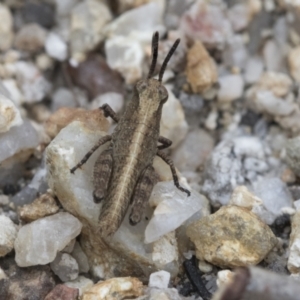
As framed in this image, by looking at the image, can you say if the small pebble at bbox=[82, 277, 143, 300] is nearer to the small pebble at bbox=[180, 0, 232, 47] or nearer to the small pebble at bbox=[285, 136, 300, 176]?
the small pebble at bbox=[285, 136, 300, 176]

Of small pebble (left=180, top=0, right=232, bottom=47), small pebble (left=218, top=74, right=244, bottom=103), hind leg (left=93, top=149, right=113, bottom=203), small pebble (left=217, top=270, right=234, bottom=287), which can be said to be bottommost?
small pebble (left=217, top=270, right=234, bottom=287)

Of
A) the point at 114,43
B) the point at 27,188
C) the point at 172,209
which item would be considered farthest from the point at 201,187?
the point at 114,43

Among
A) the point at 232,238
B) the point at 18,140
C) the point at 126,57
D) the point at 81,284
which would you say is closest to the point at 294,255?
the point at 232,238

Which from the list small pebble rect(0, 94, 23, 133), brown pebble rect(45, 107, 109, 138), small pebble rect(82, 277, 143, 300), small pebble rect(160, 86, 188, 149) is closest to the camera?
small pebble rect(82, 277, 143, 300)

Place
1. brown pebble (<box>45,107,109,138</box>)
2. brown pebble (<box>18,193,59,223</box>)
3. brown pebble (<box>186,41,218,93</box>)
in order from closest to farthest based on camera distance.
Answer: brown pebble (<box>18,193,59,223</box>) < brown pebble (<box>45,107,109,138</box>) < brown pebble (<box>186,41,218,93</box>)

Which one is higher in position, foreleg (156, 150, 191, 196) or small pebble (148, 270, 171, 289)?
foreleg (156, 150, 191, 196)

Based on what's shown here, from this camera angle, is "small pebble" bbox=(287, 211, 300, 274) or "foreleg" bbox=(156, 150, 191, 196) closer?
"small pebble" bbox=(287, 211, 300, 274)

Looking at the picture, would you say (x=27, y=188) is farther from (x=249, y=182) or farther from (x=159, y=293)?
(x=249, y=182)

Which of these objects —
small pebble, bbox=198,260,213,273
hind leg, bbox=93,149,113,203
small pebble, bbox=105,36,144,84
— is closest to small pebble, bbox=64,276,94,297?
hind leg, bbox=93,149,113,203
